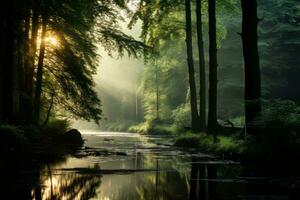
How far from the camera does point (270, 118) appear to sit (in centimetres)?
1108

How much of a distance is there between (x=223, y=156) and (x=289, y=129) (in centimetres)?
334

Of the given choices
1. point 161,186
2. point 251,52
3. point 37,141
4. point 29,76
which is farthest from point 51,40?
point 161,186

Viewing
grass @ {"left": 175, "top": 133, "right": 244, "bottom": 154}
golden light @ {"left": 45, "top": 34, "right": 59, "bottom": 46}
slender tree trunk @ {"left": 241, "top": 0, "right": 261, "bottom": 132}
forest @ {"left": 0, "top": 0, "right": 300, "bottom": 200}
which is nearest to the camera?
forest @ {"left": 0, "top": 0, "right": 300, "bottom": 200}

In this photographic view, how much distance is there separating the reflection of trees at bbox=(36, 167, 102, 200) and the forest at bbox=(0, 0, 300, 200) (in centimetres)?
3

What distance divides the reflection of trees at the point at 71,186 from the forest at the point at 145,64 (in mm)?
28

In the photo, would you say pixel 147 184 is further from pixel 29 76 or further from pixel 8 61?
pixel 29 76

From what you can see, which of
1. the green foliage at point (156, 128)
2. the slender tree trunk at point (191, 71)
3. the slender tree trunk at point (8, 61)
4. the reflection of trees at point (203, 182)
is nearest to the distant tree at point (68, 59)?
the slender tree trunk at point (8, 61)

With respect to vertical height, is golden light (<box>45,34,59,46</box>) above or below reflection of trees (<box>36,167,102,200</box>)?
above

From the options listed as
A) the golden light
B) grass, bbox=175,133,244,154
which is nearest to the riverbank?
the golden light

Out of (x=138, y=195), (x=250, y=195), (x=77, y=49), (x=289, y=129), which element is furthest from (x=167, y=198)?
(x=77, y=49)

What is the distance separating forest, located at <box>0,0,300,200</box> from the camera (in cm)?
890

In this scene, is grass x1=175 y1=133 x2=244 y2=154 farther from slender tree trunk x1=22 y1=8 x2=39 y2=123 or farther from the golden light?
the golden light

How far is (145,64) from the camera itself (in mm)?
23969

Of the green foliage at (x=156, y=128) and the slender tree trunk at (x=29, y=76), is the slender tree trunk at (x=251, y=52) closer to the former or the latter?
the slender tree trunk at (x=29, y=76)
